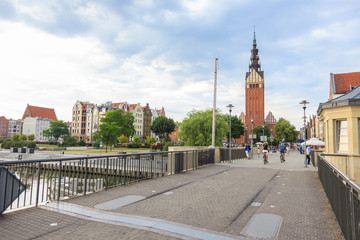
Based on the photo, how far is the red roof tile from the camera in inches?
1714

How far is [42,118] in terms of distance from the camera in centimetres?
13488

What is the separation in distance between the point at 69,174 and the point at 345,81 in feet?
169

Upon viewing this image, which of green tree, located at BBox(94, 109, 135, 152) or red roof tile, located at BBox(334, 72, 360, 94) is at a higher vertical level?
red roof tile, located at BBox(334, 72, 360, 94)

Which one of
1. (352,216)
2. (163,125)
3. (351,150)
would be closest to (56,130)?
(163,125)

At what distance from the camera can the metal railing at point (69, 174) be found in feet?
17.2

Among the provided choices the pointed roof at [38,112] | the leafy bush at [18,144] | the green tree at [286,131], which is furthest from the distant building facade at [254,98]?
the pointed roof at [38,112]

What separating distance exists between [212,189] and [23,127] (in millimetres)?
152310

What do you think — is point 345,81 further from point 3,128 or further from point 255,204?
point 3,128

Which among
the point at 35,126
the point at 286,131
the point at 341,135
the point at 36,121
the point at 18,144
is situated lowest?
the point at 18,144

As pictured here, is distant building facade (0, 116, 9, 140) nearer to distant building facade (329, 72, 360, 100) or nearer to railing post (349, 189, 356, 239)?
distant building facade (329, 72, 360, 100)

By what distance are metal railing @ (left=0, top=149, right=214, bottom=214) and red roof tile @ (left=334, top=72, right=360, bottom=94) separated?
143ft

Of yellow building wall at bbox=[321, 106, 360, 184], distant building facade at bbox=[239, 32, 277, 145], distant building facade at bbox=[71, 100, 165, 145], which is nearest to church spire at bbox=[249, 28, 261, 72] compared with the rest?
distant building facade at bbox=[239, 32, 277, 145]

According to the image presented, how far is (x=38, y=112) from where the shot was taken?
5374 inches

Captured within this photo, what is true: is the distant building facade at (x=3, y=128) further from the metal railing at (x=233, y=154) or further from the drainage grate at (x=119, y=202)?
the drainage grate at (x=119, y=202)
